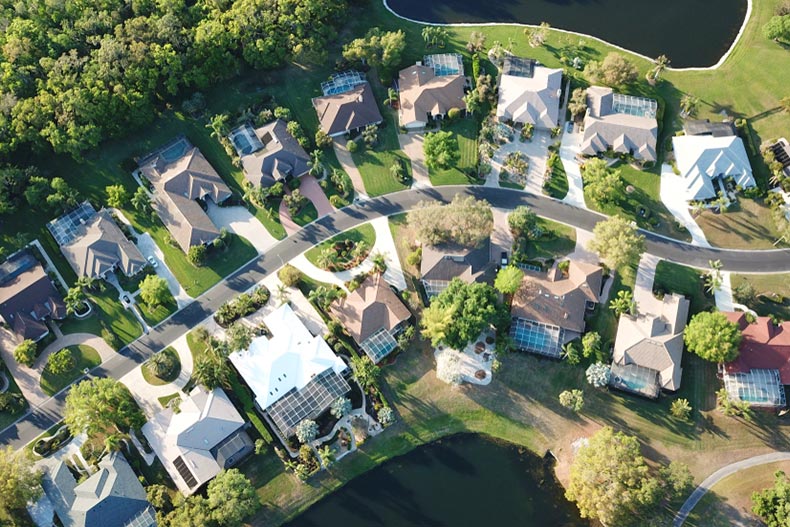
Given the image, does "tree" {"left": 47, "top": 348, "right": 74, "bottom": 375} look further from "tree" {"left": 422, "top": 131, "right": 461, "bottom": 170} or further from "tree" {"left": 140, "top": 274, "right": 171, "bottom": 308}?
"tree" {"left": 422, "top": 131, "right": 461, "bottom": 170}

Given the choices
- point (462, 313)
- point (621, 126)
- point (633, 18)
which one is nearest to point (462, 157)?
point (621, 126)

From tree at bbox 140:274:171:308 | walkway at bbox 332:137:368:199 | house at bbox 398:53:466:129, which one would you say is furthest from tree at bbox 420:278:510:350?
tree at bbox 140:274:171:308

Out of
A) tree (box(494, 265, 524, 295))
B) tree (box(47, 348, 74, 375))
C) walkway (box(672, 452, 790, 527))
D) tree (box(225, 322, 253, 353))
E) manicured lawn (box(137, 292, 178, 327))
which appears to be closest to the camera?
walkway (box(672, 452, 790, 527))

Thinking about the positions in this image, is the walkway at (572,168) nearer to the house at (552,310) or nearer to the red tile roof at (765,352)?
the house at (552,310)

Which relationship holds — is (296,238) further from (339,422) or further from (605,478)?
(605,478)

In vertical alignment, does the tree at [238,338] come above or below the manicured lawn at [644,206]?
below

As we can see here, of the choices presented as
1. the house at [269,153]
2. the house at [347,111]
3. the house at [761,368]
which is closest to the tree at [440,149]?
the house at [347,111]
